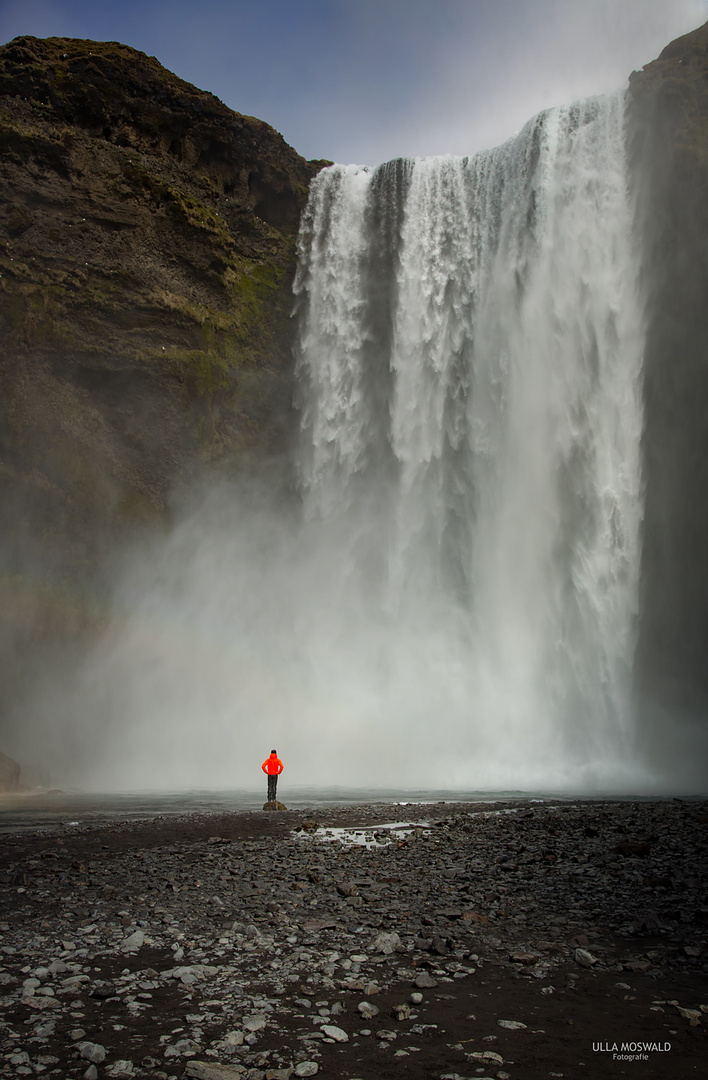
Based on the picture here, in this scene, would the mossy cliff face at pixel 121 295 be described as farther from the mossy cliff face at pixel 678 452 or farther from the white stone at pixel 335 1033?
the white stone at pixel 335 1033

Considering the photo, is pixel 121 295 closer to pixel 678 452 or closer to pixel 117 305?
pixel 117 305

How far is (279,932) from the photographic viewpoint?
19.7 feet

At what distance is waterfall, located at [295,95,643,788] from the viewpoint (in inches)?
1024

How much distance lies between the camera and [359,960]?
17.2 ft

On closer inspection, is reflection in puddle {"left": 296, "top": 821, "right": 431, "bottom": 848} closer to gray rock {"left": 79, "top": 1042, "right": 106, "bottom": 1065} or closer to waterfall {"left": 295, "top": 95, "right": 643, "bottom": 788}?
gray rock {"left": 79, "top": 1042, "right": 106, "bottom": 1065}

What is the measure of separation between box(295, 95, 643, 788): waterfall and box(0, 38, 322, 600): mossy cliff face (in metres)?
3.75

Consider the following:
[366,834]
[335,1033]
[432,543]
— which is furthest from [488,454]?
[335,1033]

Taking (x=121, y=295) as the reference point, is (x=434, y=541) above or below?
below

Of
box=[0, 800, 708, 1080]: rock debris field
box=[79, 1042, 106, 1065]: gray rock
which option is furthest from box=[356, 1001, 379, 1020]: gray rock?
box=[79, 1042, 106, 1065]: gray rock

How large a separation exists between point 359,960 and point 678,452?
2591 cm

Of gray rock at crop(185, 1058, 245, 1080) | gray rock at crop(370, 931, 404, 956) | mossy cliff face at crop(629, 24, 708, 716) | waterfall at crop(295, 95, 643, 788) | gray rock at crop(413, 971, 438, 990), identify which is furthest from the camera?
mossy cliff face at crop(629, 24, 708, 716)

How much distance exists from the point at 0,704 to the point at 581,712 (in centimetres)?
2192

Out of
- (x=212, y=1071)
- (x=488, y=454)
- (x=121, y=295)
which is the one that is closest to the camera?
(x=212, y=1071)

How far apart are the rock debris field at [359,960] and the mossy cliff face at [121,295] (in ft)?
70.5
